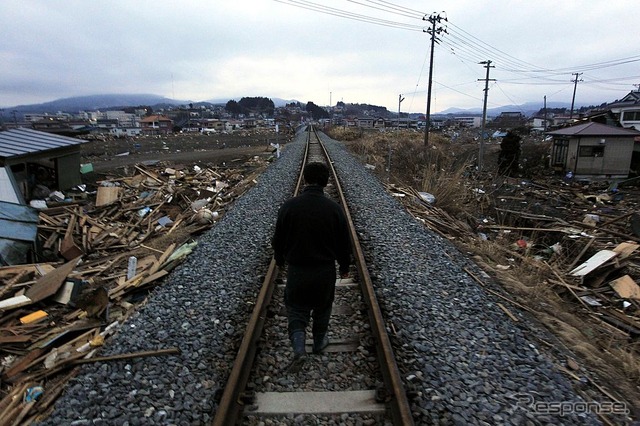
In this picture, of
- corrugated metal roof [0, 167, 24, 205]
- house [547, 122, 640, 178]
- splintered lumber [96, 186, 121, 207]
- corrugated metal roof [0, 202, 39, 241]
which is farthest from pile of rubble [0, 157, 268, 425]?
house [547, 122, 640, 178]

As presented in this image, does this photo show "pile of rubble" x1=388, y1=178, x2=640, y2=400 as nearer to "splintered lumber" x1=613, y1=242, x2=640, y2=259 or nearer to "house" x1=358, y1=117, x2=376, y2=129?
"splintered lumber" x1=613, y1=242, x2=640, y2=259

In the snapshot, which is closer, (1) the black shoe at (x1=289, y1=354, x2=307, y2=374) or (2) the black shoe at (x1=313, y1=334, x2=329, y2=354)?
(1) the black shoe at (x1=289, y1=354, x2=307, y2=374)

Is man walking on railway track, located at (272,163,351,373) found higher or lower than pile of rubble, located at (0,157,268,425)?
higher

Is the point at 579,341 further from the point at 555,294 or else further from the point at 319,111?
the point at 319,111

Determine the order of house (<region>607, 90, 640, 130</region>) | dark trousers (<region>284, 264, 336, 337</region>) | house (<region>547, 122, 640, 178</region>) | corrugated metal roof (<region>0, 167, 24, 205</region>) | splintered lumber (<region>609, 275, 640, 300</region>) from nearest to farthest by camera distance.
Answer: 1. dark trousers (<region>284, 264, 336, 337</region>)
2. splintered lumber (<region>609, 275, 640, 300</region>)
3. corrugated metal roof (<region>0, 167, 24, 205</region>)
4. house (<region>547, 122, 640, 178</region>)
5. house (<region>607, 90, 640, 130</region>)

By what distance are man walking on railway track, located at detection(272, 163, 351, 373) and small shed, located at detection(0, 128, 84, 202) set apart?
9.31 metres

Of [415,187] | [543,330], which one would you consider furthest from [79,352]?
[415,187]

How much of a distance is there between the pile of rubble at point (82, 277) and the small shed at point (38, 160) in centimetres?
91

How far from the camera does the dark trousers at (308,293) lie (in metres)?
3.57

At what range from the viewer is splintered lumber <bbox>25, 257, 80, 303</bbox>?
511cm

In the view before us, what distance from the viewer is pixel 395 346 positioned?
3.77 metres

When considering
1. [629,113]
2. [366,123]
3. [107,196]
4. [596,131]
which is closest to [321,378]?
[107,196]

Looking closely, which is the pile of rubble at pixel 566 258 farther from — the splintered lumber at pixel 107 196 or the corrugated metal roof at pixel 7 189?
the corrugated metal roof at pixel 7 189

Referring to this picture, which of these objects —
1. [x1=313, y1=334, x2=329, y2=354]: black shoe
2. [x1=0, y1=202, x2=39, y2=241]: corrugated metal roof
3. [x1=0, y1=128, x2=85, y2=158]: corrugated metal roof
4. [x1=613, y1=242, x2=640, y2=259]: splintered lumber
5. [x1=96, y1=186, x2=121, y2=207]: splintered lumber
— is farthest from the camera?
[x1=96, y1=186, x2=121, y2=207]: splintered lumber
